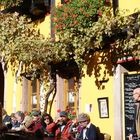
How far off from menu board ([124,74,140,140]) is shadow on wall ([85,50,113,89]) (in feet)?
1.82

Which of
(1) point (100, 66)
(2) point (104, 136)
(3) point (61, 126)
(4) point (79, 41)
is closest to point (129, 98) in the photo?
(2) point (104, 136)

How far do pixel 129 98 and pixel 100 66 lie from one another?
4.03 ft

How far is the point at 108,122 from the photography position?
10.6 meters

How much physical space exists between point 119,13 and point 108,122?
2.47 m

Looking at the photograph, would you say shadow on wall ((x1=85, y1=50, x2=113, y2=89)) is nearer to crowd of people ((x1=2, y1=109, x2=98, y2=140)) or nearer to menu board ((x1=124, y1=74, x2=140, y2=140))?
menu board ((x1=124, y1=74, x2=140, y2=140))

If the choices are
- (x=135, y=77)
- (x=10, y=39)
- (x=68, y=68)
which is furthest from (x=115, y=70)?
(x=10, y=39)

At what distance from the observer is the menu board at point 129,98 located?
10031mm

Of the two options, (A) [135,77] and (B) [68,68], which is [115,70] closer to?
(A) [135,77]

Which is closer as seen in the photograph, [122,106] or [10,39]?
[122,106]

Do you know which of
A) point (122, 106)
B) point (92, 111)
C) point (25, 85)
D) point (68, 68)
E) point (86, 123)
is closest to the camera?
point (86, 123)

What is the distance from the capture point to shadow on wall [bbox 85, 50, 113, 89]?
1073cm

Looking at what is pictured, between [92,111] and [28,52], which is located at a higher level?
[28,52]

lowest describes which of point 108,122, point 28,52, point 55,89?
point 108,122

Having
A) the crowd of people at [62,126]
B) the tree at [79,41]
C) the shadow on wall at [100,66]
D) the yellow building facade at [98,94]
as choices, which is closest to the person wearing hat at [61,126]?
the crowd of people at [62,126]
